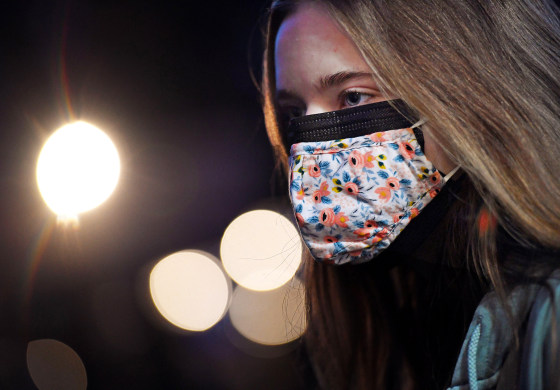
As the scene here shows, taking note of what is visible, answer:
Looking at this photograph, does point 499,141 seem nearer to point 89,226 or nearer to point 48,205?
point 48,205

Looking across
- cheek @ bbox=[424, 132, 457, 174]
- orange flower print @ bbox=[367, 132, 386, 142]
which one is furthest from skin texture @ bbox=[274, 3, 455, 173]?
orange flower print @ bbox=[367, 132, 386, 142]

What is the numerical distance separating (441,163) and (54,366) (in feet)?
7.96

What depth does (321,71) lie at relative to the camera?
56.6 inches

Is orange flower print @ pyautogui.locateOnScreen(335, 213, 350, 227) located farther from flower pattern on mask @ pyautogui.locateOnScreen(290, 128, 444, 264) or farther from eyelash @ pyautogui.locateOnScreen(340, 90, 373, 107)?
eyelash @ pyautogui.locateOnScreen(340, 90, 373, 107)

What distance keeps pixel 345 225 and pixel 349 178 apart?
0.14 m

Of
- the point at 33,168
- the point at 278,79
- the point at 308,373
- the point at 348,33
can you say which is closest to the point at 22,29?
the point at 33,168

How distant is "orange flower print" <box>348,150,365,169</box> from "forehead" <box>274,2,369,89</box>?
0.26 m

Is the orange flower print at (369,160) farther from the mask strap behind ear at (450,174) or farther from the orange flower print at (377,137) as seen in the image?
the mask strap behind ear at (450,174)

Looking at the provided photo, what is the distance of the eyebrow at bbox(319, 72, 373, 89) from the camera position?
1.41 m

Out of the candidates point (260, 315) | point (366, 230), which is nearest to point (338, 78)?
point (366, 230)

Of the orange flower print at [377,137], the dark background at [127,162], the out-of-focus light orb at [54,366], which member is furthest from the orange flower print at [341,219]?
the out-of-focus light orb at [54,366]

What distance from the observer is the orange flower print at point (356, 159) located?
136 centimetres

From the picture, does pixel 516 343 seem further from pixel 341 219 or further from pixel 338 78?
pixel 338 78

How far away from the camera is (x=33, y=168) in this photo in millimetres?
2447
